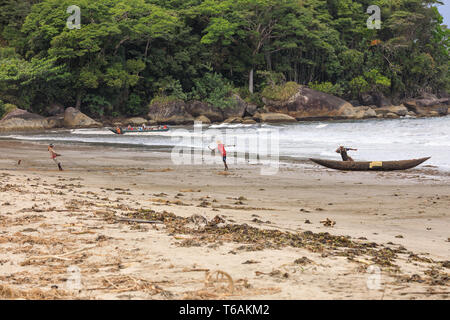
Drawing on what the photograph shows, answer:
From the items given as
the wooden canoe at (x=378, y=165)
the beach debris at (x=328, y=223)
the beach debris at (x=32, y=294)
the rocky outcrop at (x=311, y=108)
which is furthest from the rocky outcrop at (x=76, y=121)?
the beach debris at (x=32, y=294)

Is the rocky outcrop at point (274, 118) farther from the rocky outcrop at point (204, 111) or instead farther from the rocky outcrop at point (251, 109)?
the rocky outcrop at point (204, 111)

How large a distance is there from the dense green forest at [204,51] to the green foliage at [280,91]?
1.34 m

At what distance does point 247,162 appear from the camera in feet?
61.7

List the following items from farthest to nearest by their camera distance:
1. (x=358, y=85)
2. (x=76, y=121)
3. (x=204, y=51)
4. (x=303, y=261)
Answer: (x=358, y=85)
(x=204, y=51)
(x=76, y=121)
(x=303, y=261)

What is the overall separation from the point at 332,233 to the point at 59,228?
→ 3598 mm

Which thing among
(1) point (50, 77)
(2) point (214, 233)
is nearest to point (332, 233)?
(2) point (214, 233)

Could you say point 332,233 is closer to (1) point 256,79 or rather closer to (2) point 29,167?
(2) point 29,167

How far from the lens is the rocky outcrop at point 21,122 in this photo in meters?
40.7

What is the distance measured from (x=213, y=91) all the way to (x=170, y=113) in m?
5.95

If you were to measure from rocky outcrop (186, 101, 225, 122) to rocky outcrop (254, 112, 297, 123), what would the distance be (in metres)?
3.93

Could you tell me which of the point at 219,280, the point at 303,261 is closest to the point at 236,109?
the point at 303,261

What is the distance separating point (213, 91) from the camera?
52875mm

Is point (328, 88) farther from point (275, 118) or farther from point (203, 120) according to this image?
point (203, 120)

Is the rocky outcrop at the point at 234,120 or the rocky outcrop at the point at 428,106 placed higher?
the rocky outcrop at the point at 428,106
